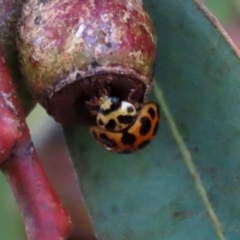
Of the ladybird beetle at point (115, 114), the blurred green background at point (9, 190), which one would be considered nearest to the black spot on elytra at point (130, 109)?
the ladybird beetle at point (115, 114)

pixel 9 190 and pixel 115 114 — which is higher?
pixel 115 114

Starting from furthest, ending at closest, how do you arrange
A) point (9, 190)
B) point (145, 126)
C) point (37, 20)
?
1. point (9, 190)
2. point (145, 126)
3. point (37, 20)

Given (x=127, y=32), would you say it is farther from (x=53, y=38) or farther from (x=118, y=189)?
(x=118, y=189)

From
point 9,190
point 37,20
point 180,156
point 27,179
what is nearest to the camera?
point 27,179

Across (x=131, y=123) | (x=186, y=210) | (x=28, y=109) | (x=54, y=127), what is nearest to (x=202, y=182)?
(x=186, y=210)

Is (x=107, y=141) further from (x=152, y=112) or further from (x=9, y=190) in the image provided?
(x=9, y=190)

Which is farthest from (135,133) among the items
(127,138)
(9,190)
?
(9,190)
